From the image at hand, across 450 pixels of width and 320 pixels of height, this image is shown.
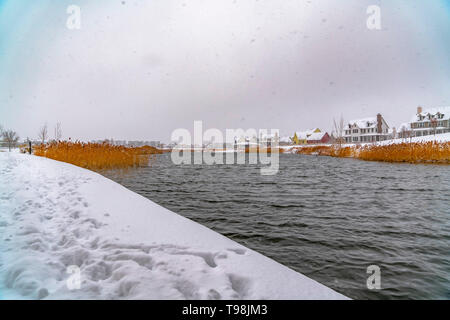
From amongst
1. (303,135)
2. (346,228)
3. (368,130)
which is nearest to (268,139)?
(303,135)

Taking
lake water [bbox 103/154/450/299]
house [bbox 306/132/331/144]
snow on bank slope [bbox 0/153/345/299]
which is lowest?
lake water [bbox 103/154/450/299]

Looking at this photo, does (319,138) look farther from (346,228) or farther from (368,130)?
(346,228)

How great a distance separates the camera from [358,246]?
172 inches

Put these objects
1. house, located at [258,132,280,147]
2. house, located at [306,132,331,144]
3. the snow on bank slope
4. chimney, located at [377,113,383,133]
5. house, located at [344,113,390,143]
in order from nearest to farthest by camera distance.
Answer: the snow on bank slope < chimney, located at [377,113,383,133] < house, located at [344,113,390,143] < house, located at [306,132,331,144] < house, located at [258,132,280,147]

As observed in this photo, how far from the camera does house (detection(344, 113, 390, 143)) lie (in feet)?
214

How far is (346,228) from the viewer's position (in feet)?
17.5

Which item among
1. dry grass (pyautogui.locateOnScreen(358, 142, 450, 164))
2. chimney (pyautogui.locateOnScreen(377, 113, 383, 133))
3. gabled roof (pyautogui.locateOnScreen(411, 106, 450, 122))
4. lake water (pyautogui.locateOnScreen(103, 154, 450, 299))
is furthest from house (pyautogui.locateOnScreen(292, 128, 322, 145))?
lake water (pyautogui.locateOnScreen(103, 154, 450, 299))

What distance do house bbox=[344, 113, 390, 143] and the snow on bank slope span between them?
243 ft

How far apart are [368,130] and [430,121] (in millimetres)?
13567

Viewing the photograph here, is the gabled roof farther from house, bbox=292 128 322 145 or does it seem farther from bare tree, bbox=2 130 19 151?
bare tree, bbox=2 130 19 151

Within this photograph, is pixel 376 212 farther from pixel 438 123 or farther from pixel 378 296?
pixel 438 123

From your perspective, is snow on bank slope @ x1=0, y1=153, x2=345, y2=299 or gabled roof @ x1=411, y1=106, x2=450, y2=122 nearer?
snow on bank slope @ x1=0, y1=153, x2=345, y2=299

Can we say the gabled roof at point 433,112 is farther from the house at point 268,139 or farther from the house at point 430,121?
the house at point 268,139

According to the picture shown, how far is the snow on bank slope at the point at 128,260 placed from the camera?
2078 mm
